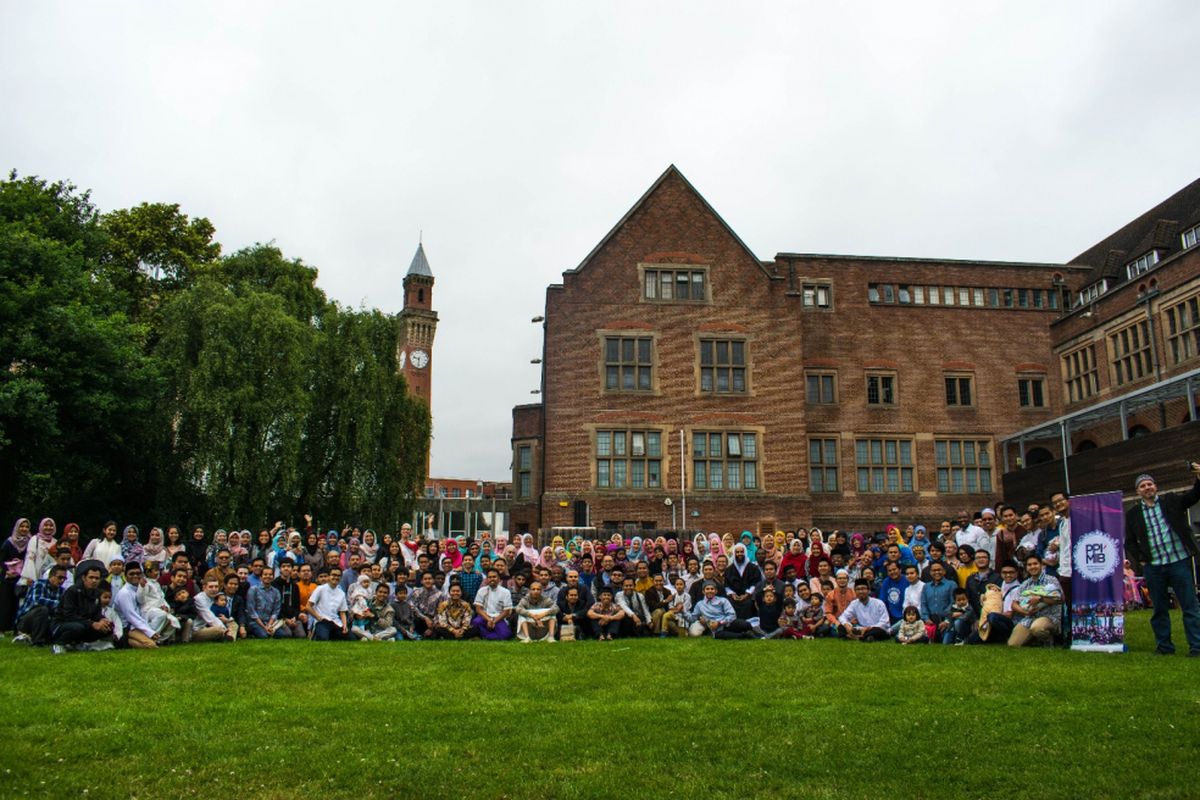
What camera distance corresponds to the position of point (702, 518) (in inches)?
1436

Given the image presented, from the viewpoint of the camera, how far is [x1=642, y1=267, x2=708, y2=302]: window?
127 ft

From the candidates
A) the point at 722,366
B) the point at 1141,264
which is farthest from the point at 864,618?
the point at 1141,264

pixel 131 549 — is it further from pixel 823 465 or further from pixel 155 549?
pixel 823 465

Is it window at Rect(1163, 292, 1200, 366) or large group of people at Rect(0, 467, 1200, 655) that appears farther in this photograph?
window at Rect(1163, 292, 1200, 366)

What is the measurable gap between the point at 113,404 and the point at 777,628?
19265mm

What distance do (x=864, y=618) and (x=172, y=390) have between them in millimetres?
22496

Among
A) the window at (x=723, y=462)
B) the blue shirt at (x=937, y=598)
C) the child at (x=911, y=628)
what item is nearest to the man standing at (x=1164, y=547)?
the blue shirt at (x=937, y=598)

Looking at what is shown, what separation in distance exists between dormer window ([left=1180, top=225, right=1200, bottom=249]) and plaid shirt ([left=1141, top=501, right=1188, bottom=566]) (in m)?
28.3

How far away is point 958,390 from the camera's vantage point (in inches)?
1640

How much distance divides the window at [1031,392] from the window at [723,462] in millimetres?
13470

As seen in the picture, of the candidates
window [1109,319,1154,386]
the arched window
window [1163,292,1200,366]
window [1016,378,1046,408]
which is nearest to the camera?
window [1163,292,1200,366]

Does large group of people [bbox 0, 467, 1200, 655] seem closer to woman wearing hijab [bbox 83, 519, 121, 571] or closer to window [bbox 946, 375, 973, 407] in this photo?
Answer: woman wearing hijab [bbox 83, 519, 121, 571]

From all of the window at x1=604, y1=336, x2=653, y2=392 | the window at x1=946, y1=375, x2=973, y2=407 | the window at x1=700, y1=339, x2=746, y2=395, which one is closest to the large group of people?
the window at x1=604, y1=336, x2=653, y2=392

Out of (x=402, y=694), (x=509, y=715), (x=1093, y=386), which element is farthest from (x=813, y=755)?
(x=1093, y=386)
